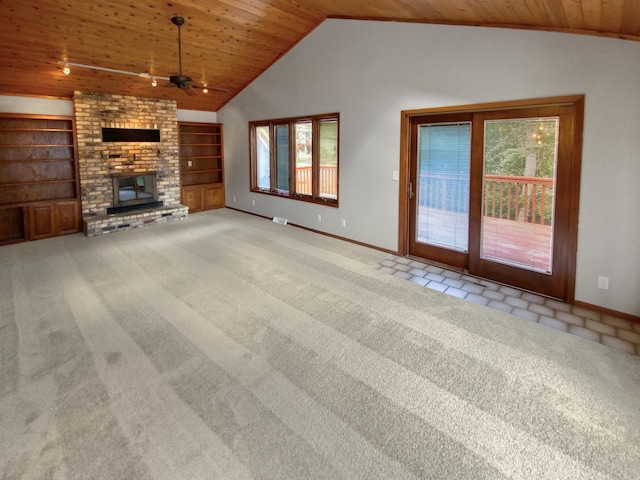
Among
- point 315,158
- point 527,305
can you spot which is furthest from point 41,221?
point 527,305

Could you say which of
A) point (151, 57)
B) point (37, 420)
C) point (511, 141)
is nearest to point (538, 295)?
point (511, 141)

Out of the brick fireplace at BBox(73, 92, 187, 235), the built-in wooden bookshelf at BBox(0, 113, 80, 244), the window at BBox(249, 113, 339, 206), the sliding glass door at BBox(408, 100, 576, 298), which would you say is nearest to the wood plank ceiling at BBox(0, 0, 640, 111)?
the brick fireplace at BBox(73, 92, 187, 235)

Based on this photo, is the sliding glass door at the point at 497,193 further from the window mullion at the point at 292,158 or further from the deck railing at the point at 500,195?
the window mullion at the point at 292,158

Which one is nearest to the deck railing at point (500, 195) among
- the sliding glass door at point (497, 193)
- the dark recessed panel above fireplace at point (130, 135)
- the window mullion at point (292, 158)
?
the sliding glass door at point (497, 193)

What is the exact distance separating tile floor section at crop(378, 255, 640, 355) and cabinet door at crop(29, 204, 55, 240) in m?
6.03

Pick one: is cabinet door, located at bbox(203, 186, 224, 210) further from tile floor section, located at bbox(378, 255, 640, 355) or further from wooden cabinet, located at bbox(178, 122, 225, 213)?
tile floor section, located at bbox(378, 255, 640, 355)

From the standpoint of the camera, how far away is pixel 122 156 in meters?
7.50

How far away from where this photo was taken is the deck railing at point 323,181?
6.56 metres

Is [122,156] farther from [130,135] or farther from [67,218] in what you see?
[67,218]

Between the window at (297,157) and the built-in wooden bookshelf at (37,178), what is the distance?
3575 mm

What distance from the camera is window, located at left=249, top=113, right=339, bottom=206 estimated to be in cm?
655

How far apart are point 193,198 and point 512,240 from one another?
719 centimetres

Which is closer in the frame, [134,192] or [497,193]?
[497,193]

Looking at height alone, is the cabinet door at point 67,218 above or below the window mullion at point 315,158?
below
